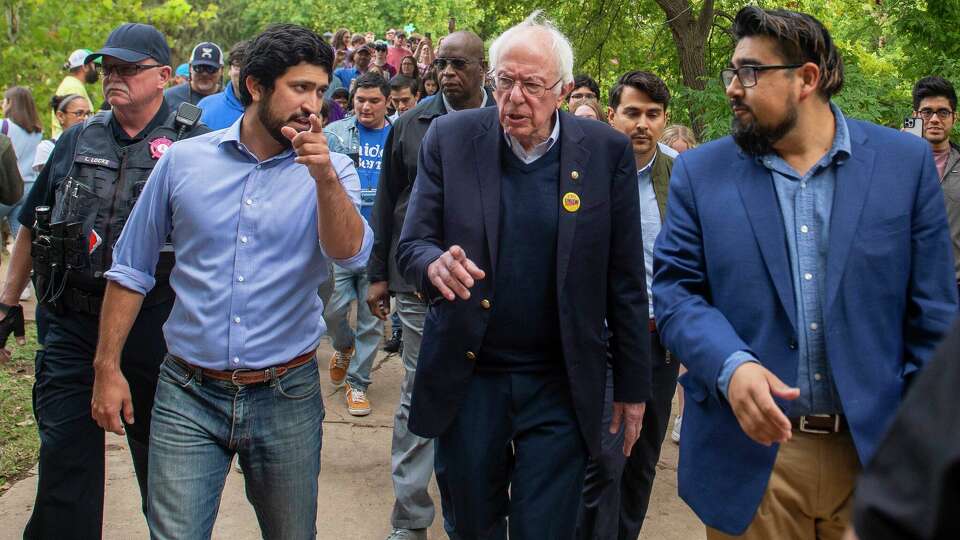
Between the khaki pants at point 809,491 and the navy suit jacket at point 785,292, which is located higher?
the navy suit jacket at point 785,292

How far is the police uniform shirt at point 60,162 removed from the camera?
432 cm

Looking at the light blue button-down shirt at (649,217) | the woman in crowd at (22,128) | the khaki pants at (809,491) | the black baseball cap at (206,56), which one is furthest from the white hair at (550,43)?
the woman in crowd at (22,128)

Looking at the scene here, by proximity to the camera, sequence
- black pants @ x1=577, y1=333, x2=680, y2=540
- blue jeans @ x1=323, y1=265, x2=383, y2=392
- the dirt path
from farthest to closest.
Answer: blue jeans @ x1=323, y1=265, x2=383, y2=392
the dirt path
black pants @ x1=577, y1=333, x2=680, y2=540

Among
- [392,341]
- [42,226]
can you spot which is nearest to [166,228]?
[42,226]

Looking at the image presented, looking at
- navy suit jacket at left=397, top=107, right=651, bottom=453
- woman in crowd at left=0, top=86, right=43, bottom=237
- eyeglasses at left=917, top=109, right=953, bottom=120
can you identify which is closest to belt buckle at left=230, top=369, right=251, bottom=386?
navy suit jacket at left=397, top=107, right=651, bottom=453

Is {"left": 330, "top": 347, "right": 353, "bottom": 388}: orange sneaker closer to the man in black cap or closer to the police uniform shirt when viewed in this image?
the man in black cap

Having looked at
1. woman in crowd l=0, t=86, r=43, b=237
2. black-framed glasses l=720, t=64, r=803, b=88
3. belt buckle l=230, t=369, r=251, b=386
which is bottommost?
woman in crowd l=0, t=86, r=43, b=237

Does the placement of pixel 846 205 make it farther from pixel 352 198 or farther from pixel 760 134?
pixel 352 198

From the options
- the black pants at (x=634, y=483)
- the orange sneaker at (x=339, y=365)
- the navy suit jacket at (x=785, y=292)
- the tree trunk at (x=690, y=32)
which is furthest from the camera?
Answer: the tree trunk at (x=690, y=32)

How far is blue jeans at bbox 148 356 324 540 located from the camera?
11.4 feet

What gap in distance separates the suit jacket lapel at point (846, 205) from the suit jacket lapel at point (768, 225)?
108 mm

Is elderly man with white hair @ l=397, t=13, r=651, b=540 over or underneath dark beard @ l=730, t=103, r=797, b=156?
underneath

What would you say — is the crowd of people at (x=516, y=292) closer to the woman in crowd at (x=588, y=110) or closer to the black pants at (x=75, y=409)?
the black pants at (x=75, y=409)

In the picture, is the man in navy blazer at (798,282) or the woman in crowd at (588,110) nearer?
the man in navy blazer at (798,282)
